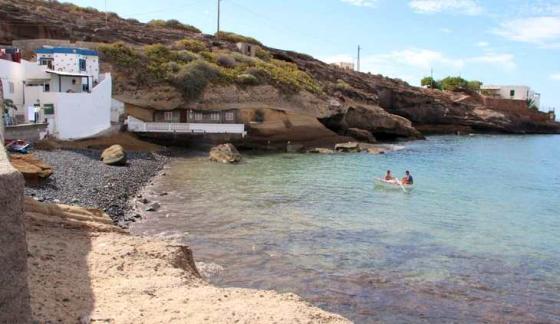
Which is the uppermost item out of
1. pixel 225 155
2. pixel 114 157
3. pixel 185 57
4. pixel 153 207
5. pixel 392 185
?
pixel 185 57

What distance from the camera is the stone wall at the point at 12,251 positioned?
4.83 metres

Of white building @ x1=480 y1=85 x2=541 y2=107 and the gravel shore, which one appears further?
white building @ x1=480 y1=85 x2=541 y2=107

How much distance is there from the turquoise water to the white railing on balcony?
8.89 meters

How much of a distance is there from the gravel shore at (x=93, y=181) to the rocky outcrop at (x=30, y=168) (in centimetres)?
35

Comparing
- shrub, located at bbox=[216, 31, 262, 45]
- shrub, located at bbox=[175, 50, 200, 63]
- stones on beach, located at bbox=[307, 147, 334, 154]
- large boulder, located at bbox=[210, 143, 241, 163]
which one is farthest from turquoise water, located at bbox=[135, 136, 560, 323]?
shrub, located at bbox=[216, 31, 262, 45]

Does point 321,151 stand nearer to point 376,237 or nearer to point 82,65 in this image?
point 82,65

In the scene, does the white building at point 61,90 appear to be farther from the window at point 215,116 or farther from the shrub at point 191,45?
the shrub at point 191,45

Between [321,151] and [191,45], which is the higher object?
[191,45]

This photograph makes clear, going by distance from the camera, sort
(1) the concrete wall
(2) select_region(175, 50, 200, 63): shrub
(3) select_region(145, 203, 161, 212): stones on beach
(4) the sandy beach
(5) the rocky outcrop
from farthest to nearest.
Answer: (2) select_region(175, 50, 200, 63): shrub < (1) the concrete wall < (3) select_region(145, 203, 161, 212): stones on beach < (5) the rocky outcrop < (4) the sandy beach

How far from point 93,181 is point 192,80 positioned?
941 inches

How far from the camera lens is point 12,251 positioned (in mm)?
4973

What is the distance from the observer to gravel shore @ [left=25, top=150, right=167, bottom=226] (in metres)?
19.1

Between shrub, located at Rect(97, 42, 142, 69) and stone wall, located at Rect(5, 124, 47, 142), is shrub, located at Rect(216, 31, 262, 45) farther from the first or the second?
stone wall, located at Rect(5, 124, 47, 142)

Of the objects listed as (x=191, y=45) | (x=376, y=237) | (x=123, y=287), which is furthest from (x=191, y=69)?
(x=123, y=287)
